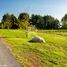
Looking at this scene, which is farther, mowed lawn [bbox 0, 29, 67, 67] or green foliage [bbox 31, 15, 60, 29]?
green foliage [bbox 31, 15, 60, 29]

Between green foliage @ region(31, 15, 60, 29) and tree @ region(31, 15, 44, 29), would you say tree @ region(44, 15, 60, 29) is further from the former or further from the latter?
tree @ region(31, 15, 44, 29)

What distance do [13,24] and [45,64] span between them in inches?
3710

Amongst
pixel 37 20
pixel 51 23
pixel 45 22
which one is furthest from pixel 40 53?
pixel 37 20

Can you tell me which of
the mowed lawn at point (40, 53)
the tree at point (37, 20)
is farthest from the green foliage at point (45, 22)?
the mowed lawn at point (40, 53)

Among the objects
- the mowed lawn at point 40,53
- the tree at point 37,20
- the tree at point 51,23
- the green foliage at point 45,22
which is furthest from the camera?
the tree at point 37,20

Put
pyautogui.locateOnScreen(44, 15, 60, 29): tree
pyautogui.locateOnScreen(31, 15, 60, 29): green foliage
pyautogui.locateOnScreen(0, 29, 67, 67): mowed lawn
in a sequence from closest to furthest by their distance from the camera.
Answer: pyautogui.locateOnScreen(0, 29, 67, 67): mowed lawn < pyautogui.locateOnScreen(44, 15, 60, 29): tree < pyautogui.locateOnScreen(31, 15, 60, 29): green foliage

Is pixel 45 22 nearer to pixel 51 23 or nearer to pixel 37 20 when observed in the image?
pixel 37 20

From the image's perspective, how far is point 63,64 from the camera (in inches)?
596

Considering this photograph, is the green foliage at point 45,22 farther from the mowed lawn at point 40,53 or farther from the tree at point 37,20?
the mowed lawn at point 40,53

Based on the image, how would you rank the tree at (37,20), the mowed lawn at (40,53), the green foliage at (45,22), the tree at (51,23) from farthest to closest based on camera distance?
the tree at (37,20) < the green foliage at (45,22) < the tree at (51,23) < the mowed lawn at (40,53)

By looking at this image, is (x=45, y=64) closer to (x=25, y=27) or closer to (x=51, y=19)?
(x=25, y=27)

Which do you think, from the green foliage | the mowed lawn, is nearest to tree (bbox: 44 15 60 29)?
the green foliage

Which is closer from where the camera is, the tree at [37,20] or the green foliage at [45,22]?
the green foliage at [45,22]

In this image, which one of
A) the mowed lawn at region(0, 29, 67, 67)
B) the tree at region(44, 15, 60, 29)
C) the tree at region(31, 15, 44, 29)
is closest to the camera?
the mowed lawn at region(0, 29, 67, 67)
